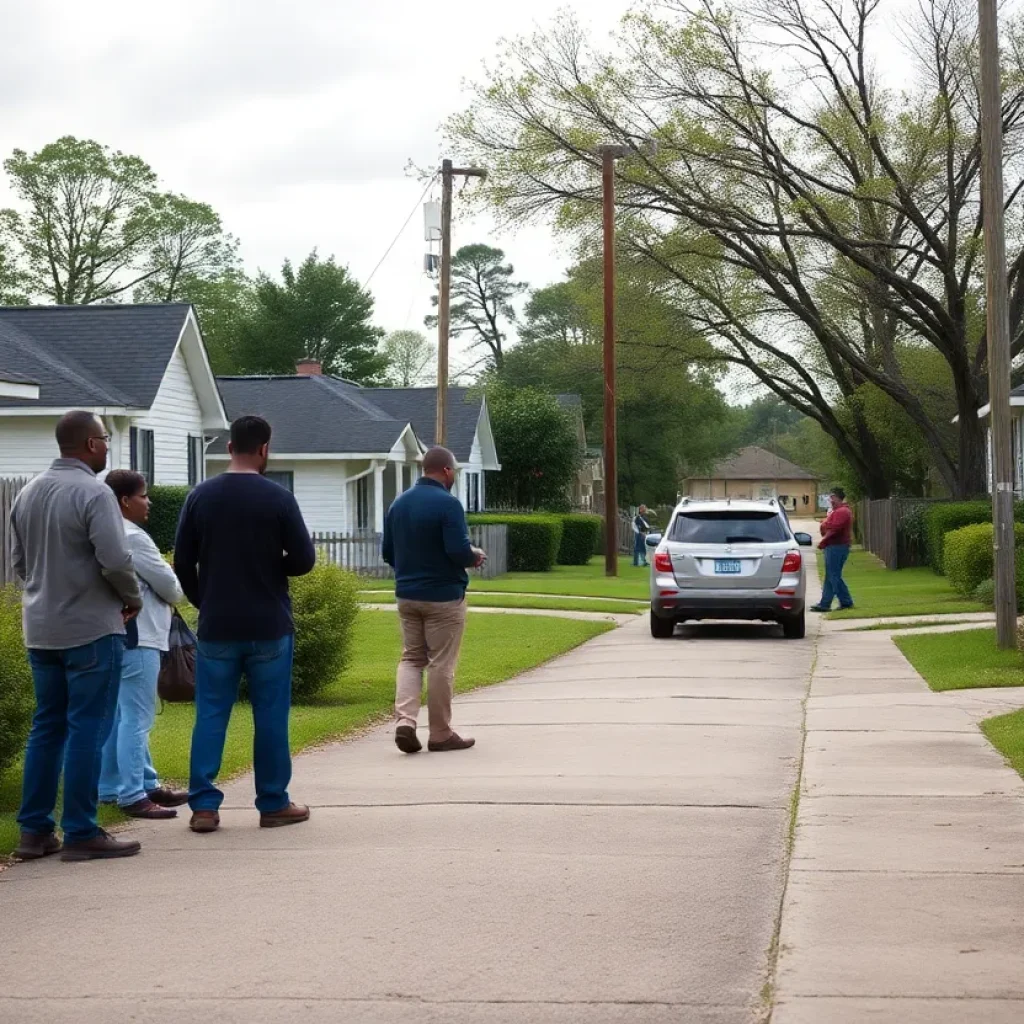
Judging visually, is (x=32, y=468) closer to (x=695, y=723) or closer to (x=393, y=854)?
(x=695, y=723)

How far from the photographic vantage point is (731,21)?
123ft

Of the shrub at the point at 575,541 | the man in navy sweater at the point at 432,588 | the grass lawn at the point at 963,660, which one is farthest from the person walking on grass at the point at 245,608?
the shrub at the point at 575,541

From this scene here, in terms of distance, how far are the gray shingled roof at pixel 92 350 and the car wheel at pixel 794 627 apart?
15.8 metres

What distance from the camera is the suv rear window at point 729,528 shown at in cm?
2125

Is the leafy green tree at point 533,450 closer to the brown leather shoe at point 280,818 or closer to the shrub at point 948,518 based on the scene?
the shrub at point 948,518

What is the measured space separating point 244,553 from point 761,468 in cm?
16001

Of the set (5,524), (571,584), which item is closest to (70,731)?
(5,524)

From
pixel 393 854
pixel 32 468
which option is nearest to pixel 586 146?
pixel 32 468

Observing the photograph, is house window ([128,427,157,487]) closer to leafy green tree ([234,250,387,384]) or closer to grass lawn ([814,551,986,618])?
grass lawn ([814,551,986,618])

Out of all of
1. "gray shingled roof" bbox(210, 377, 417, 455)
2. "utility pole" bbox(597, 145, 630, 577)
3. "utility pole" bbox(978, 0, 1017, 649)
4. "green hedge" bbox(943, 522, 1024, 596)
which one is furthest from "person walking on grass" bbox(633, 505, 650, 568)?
"utility pole" bbox(978, 0, 1017, 649)

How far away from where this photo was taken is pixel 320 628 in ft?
46.6

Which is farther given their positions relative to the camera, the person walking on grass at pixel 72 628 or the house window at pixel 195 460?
the house window at pixel 195 460

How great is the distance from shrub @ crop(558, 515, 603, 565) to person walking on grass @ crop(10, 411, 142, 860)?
135ft

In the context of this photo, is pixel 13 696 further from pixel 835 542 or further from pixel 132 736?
pixel 835 542
